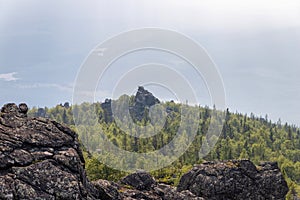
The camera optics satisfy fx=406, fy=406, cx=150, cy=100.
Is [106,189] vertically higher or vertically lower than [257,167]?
lower

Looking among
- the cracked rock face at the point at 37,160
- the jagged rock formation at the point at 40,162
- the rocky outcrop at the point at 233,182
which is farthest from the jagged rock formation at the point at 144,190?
the cracked rock face at the point at 37,160

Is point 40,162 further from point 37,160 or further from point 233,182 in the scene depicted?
point 233,182

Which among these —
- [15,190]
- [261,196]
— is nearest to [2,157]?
[15,190]

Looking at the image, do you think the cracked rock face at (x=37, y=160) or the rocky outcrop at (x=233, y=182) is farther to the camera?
the rocky outcrop at (x=233, y=182)

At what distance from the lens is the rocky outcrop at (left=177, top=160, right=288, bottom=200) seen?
59.5m

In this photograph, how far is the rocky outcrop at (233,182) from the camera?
195 feet

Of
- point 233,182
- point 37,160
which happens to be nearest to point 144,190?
point 233,182

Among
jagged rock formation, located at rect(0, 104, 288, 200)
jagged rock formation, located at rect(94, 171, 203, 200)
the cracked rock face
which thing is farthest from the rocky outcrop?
the cracked rock face

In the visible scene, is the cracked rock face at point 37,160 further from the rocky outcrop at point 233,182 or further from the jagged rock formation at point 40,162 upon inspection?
the rocky outcrop at point 233,182

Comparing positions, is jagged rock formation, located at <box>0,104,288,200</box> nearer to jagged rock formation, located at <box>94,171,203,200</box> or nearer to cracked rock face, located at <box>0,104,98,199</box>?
cracked rock face, located at <box>0,104,98,199</box>

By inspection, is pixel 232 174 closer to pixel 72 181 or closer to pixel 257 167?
pixel 257 167

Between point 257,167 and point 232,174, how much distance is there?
632 centimetres

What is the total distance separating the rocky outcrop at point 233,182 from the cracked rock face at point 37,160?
27828 mm

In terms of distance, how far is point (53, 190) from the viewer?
30.9 meters
